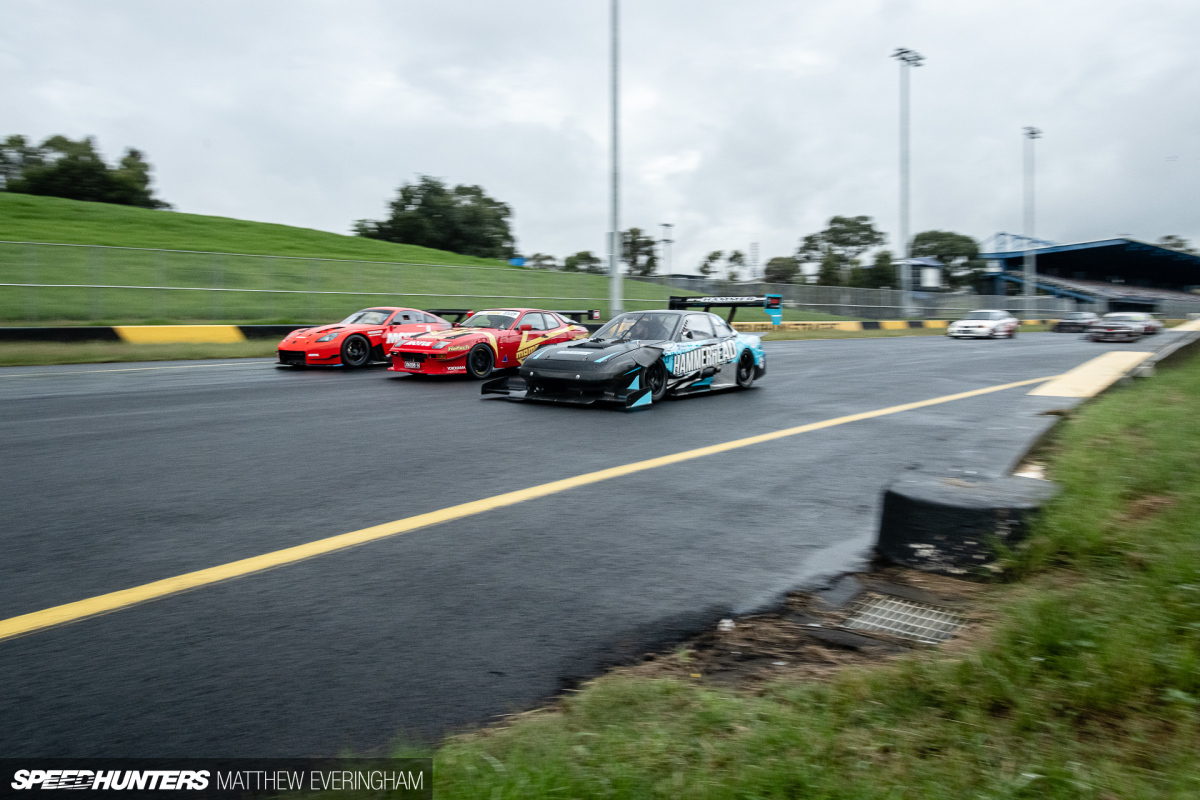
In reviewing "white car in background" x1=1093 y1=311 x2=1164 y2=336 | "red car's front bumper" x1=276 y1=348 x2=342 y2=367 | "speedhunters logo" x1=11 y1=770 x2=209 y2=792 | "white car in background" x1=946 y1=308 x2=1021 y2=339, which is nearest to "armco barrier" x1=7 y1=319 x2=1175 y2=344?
"red car's front bumper" x1=276 y1=348 x2=342 y2=367

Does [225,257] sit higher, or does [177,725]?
[225,257]

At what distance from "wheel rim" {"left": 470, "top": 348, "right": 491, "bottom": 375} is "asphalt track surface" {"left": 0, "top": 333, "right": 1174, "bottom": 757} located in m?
3.89

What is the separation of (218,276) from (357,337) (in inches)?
410

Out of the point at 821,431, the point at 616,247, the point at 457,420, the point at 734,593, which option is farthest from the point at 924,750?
the point at 616,247

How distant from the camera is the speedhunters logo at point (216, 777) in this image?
2.24 metres

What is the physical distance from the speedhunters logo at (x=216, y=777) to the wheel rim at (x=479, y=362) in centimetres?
1162

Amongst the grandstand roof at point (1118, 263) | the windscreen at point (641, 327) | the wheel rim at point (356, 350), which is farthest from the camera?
the grandstand roof at point (1118, 263)

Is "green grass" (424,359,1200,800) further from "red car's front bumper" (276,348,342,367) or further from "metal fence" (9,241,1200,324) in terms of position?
"metal fence" (9,241,1200,324)

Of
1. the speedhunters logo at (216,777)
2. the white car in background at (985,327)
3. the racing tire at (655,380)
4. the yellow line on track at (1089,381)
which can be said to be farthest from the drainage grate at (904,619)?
the white car in background at (985,327)

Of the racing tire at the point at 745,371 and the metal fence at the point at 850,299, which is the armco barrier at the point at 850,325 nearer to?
the metal fence at the point at 850,299

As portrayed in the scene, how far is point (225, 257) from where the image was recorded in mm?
24297

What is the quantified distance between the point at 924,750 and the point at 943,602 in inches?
63.4

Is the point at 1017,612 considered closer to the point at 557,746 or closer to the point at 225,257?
the point at 557,746

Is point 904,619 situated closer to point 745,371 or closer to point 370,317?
point 745,371
